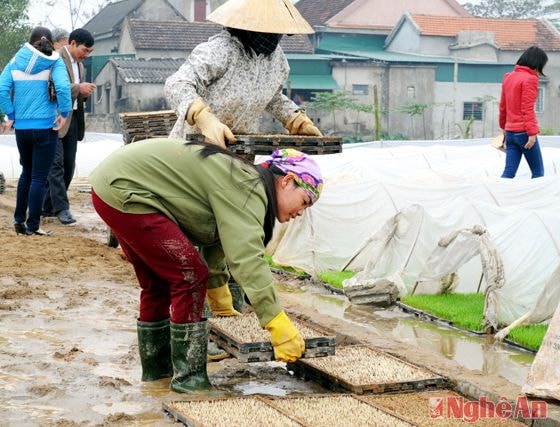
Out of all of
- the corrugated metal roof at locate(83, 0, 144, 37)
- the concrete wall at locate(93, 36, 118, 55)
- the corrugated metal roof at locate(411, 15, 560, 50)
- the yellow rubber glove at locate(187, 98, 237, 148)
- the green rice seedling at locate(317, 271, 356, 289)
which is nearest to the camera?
the yellow rubber glove at locate(187, 98, 237, 148)

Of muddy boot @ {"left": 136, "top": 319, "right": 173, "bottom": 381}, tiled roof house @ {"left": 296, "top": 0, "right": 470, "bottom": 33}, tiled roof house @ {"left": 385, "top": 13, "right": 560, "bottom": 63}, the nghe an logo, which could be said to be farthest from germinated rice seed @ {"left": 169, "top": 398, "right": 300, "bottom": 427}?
tiled roof house @ {"left": 296, "top": 0, "right": 470, "bottom": 33}

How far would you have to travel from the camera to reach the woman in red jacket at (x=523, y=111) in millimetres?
10312

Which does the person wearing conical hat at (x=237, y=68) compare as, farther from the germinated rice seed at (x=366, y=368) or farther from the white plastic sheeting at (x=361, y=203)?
the white plastic sheeting at (x=361, y=203)

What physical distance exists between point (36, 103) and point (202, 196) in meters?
4.85

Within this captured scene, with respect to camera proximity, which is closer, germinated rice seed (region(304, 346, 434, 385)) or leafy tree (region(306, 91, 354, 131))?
germinated rice seed (region(304, 346, 434, 385))

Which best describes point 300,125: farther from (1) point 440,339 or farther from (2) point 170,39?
(2) point 170,39

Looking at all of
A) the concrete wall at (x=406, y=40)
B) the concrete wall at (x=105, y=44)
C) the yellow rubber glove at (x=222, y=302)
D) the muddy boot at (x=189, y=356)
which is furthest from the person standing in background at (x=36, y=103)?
the concrete wall at (x=105, y=44)

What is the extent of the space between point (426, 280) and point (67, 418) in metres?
3.68

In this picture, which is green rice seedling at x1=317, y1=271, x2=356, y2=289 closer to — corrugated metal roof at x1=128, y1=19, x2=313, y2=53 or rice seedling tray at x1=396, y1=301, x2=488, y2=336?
rice seedling tray at x1=396, y1=301, x2=488, y2=336

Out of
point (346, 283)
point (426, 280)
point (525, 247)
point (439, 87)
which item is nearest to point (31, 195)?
point (346, 283)

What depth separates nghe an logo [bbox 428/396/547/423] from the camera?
443cm

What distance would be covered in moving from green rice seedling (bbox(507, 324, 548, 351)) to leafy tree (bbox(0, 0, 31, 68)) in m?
31.9

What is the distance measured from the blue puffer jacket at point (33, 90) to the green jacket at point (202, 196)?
4515 millimetres

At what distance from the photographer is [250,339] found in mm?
4664
